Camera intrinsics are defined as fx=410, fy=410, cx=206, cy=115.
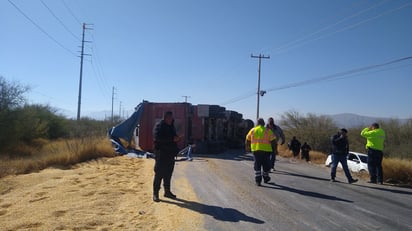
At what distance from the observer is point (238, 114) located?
32.1m

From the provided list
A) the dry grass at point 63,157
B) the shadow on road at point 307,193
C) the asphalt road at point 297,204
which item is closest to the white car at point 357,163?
the asphalt road at point 297,204

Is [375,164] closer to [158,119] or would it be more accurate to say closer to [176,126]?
[176,126]

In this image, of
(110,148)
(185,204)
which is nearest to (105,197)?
(185,204)

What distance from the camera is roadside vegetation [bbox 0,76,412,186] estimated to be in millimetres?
14000

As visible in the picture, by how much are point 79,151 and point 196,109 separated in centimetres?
876

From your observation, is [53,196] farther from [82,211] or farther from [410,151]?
[410,151]

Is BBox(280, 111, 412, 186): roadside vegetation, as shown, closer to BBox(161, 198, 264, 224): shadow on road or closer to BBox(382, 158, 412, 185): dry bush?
BBox(382, 158, 412, 185): dry bush

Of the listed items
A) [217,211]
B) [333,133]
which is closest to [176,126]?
[217,211]

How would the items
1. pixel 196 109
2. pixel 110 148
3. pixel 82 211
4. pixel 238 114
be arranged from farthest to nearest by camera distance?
pixel 238 114
pixel 196 109
pixel 110 148
pixel 82 211

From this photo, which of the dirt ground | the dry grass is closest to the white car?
the dirt ground

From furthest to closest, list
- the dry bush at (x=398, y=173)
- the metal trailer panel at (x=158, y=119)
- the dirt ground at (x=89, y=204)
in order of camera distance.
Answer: the metal trailer panel at (x=158, y=119) < the dry bush at (x=398, y=173) < the dirt ground at (x=89, y=204)

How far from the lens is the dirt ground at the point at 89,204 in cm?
628

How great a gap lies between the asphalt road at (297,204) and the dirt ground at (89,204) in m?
0.47

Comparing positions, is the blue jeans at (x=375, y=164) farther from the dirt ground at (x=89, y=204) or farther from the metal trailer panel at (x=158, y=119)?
the metal trailer panel at (x=158, y=119)
